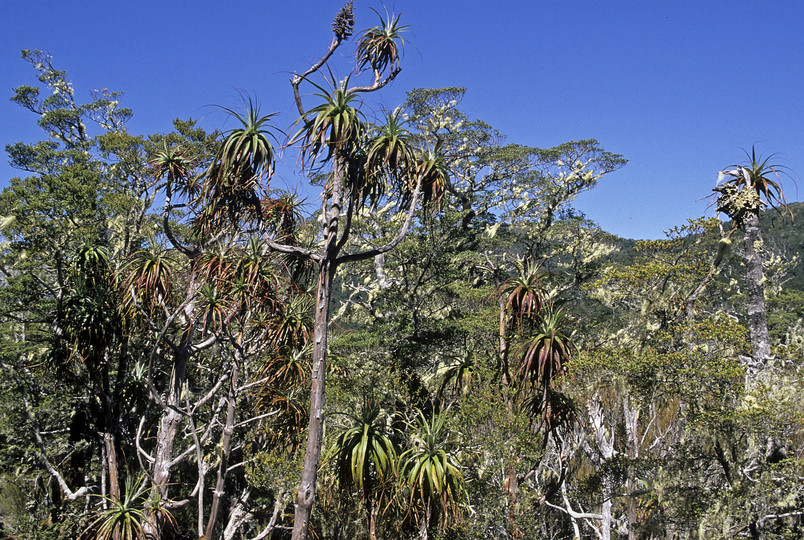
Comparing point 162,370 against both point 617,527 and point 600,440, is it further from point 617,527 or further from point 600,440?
point 617,527

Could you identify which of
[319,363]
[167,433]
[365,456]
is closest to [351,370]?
[167,433]

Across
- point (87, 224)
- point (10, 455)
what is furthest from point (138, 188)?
point (10, 455)

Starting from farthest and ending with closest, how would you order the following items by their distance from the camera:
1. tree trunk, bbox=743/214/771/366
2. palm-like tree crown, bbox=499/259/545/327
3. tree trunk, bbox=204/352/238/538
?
tree trunk, bbox=743/214/771/366 < palm-like tree crown, bbox=499/259/545/327 < tree trunk, bbox=204/352/238/538

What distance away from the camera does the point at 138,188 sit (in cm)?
988

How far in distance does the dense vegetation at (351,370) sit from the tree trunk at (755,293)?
4cm

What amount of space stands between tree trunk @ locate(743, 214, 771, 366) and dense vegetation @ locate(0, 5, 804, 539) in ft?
0.13

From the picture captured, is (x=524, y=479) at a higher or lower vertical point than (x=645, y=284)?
lower

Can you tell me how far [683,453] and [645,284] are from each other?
3312 mm

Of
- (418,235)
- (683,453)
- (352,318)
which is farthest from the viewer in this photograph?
(352,318)

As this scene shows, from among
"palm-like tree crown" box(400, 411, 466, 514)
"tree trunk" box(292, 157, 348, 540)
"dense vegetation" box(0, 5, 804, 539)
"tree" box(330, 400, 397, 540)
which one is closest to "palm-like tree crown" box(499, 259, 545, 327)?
"dense vegetation" box(0, 5, 804, 539)

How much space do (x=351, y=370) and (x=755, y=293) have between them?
5.85 metres

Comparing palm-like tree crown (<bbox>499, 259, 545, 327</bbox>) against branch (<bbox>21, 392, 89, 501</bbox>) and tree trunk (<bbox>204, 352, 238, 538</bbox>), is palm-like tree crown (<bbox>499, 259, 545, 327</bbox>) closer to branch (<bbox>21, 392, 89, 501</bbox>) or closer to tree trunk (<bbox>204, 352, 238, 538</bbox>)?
tree trunk (<bbox>204, 352, 238, 538</bbox>)

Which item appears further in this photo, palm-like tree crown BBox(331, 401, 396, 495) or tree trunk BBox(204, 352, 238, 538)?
tree trunk BBox(204, 352, 238, 538)

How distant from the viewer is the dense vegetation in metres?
4.48
